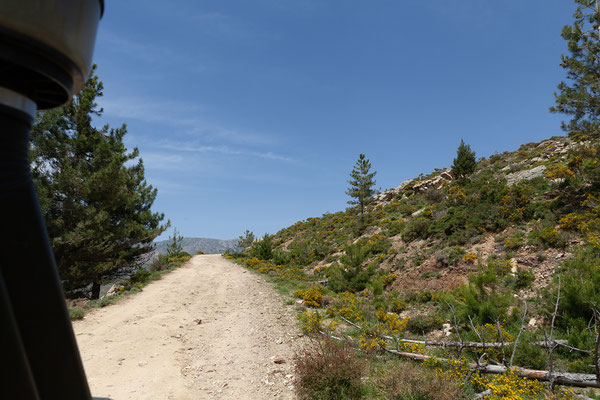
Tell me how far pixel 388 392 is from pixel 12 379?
546 cm

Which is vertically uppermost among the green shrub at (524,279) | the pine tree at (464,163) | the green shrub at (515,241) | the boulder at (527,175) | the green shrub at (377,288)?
the pine tree at (464,163)

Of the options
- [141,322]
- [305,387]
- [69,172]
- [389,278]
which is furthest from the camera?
[389,278]

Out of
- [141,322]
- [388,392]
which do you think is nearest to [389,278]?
[388,392]

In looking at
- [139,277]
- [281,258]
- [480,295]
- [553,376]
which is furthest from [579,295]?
[281,258]

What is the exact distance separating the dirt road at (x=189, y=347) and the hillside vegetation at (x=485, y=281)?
1590mm

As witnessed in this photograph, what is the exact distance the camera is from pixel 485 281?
8.88m

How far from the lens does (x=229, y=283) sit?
16.2 metres

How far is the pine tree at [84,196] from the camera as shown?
1106cm

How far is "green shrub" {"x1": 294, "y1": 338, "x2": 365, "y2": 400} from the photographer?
4.93m

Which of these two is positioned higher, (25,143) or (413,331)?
(25,143)

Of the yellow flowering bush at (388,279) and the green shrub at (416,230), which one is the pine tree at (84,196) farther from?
the green shrub at (416,230)

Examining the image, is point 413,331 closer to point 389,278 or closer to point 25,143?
point 389,278

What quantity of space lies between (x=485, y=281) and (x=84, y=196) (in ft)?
50.6

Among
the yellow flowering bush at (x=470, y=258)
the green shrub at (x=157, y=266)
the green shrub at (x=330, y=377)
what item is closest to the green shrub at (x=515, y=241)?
the yellow flowering bush at (x=470, y=258)
